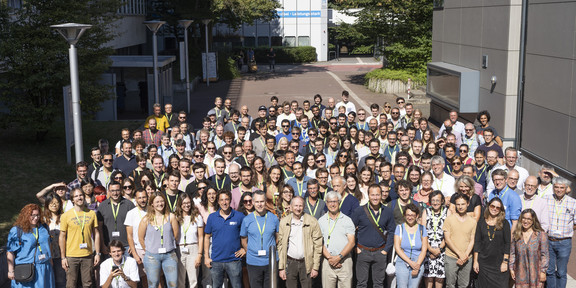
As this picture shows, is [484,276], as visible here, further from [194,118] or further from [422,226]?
[194,118]

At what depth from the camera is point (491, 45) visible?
63.8ft

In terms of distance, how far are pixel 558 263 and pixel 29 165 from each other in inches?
490

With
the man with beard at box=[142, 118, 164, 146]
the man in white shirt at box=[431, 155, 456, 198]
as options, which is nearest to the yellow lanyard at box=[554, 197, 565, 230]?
the man in white shirt at box=[431, 155, 456, 198]

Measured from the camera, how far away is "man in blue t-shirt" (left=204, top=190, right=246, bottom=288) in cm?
903

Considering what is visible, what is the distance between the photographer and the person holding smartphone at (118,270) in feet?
28.3

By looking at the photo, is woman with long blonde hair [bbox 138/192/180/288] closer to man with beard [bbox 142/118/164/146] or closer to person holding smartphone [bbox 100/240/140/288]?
person holding smartphone [bbox 100/240/140/288]

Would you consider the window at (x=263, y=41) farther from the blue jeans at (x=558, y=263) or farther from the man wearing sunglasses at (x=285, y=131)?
the blue jeans at (x=558, y=263)

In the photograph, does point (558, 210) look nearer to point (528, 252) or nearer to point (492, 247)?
point (528, 252)

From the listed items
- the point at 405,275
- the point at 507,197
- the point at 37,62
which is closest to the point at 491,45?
the point at 507,197

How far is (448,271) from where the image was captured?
30.0ft

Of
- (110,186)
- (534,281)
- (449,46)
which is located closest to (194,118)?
(449,46)

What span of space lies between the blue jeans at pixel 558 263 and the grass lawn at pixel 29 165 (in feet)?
28.1

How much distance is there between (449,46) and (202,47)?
25.8 metres

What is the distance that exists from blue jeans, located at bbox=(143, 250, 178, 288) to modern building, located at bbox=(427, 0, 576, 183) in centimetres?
914
